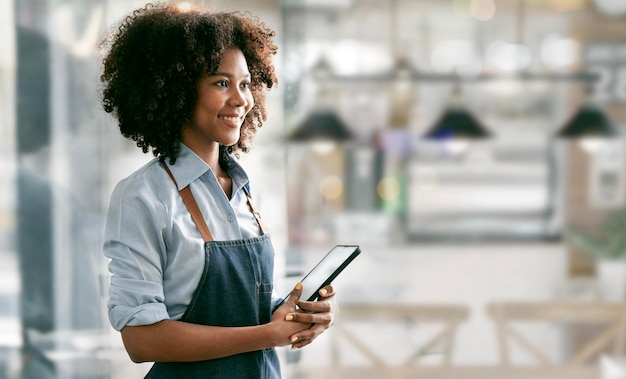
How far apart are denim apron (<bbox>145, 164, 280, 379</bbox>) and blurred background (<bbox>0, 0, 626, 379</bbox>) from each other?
76.5 inches

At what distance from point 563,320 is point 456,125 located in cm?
100

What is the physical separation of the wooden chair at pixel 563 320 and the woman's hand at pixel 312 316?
7.97ft

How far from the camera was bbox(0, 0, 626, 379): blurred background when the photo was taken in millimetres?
3445

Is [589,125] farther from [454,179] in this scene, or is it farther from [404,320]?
[404,320]

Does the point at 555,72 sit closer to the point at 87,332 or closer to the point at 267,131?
the point at 267,131

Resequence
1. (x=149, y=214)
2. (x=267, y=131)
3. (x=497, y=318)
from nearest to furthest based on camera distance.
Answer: (x=149, y=214) → (x=267, y=131) → (x=497, y=318)

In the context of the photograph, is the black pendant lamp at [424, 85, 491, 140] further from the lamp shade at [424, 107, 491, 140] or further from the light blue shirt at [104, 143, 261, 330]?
the light blue shirt at [104, 143, 261, 330]

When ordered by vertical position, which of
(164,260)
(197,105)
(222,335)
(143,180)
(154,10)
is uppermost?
(154,10)

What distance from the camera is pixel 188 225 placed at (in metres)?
1.27

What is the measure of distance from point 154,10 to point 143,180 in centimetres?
28

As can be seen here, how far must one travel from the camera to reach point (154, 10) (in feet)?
4.36

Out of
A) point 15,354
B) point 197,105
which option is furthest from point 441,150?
point 197,105

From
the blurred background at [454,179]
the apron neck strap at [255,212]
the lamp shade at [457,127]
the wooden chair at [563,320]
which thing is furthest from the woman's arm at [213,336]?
the wooden chair at [563,320]

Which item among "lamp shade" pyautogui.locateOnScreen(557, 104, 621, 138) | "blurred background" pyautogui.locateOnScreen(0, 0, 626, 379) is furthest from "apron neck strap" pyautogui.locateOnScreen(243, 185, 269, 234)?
"lamp shade" pyautogui.locateOnScreen(557, 104, 621, 138)
